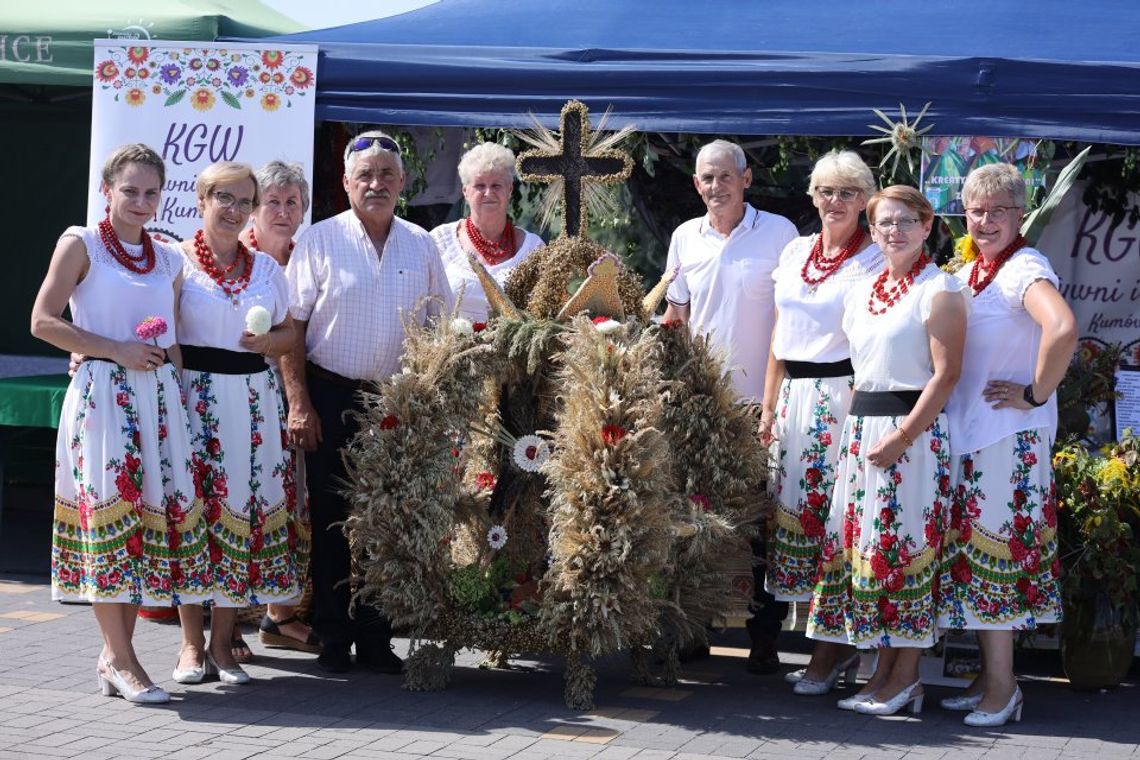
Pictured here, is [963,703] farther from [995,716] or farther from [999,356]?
[999,356]

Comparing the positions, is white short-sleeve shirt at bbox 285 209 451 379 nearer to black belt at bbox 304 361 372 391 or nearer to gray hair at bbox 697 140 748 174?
black belt at bbox 304 361 372 391

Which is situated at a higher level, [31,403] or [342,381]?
[342,381]

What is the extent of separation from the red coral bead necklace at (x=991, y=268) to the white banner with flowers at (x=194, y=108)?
9.90ft

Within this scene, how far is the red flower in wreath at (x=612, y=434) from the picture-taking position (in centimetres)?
505

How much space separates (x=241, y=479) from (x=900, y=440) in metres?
2.25

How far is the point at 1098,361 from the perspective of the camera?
6.69 metres

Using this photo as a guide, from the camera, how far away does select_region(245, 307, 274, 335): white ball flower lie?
525cm

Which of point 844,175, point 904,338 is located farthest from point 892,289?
point 844,175

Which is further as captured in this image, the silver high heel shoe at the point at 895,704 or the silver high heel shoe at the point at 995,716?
the silver high heel shoe at the point at 895,704

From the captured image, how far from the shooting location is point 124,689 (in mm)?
5137

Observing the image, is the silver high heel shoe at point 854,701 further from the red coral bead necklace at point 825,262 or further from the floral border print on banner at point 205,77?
the floral border print on banner at point 205,77

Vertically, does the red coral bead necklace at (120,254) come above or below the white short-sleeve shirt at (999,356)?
above

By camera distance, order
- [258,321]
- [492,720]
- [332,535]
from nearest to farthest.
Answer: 1. [492,720]
2. [258,321]
3. [332,535]

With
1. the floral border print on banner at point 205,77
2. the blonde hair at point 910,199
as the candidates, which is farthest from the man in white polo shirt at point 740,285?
the floral border print on banner at point 205,77
